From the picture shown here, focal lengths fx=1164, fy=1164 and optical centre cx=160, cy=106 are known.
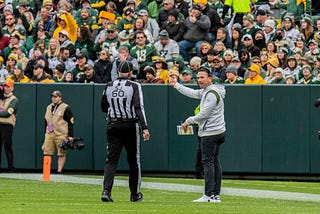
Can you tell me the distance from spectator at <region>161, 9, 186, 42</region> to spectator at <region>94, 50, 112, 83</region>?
6.27ft

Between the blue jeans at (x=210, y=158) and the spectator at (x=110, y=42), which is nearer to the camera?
the blue jeans at (x=210, y=158)

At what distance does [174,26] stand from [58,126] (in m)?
3.95

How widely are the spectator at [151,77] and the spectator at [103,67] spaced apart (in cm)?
86

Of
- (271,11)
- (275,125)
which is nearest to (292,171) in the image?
(275,125)

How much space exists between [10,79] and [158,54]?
334 cm

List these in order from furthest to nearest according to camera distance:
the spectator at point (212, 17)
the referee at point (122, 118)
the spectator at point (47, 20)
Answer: the spectator at point (47, 20) → the spectator at point (212, 17) → the referee at point (122, 118)

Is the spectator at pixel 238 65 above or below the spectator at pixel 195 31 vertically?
below

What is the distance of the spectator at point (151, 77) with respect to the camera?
2539cm

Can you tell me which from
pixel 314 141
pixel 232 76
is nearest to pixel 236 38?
pixel 232 76

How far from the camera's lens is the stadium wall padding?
25.1 m

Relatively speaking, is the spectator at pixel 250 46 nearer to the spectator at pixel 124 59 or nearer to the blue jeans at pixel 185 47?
the blue jeans at pixel 185 47

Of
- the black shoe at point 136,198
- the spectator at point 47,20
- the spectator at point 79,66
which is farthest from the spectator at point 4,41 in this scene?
the black shoe at point 136,198

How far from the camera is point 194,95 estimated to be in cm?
1691

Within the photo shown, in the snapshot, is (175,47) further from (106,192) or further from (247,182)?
(106,192)
